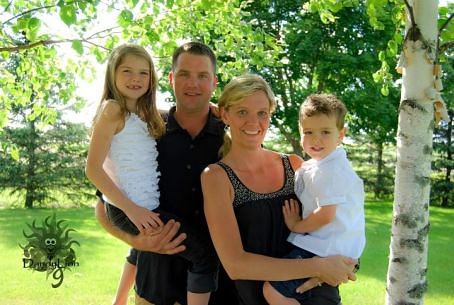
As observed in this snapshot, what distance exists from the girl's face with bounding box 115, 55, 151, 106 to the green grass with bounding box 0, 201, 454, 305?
5.10 meters

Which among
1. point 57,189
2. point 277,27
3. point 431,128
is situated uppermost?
point 277,27

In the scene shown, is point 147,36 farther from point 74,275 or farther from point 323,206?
point 74,275

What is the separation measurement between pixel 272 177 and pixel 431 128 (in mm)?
967

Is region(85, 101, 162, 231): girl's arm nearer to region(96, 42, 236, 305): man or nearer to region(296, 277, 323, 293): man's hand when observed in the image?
region(96, 42, 236, 305): man

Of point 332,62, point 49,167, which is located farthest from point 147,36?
point 49,167

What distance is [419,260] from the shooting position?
8.97 feet

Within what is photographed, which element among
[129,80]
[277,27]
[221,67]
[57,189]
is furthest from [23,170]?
[129,80]

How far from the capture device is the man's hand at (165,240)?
244 centimetres

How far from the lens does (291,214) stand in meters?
2.29

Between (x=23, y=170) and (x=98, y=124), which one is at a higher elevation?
(x=98, y=124)

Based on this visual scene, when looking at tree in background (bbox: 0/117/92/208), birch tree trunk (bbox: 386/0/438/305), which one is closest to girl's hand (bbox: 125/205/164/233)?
birch tree trunk (bbox: 386/0/438/305)

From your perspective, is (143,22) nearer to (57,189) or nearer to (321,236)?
(321,236)

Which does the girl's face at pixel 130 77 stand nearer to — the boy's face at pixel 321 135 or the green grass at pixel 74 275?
the boy's face at pixel 321 135

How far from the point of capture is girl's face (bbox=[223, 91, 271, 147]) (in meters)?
2.25
